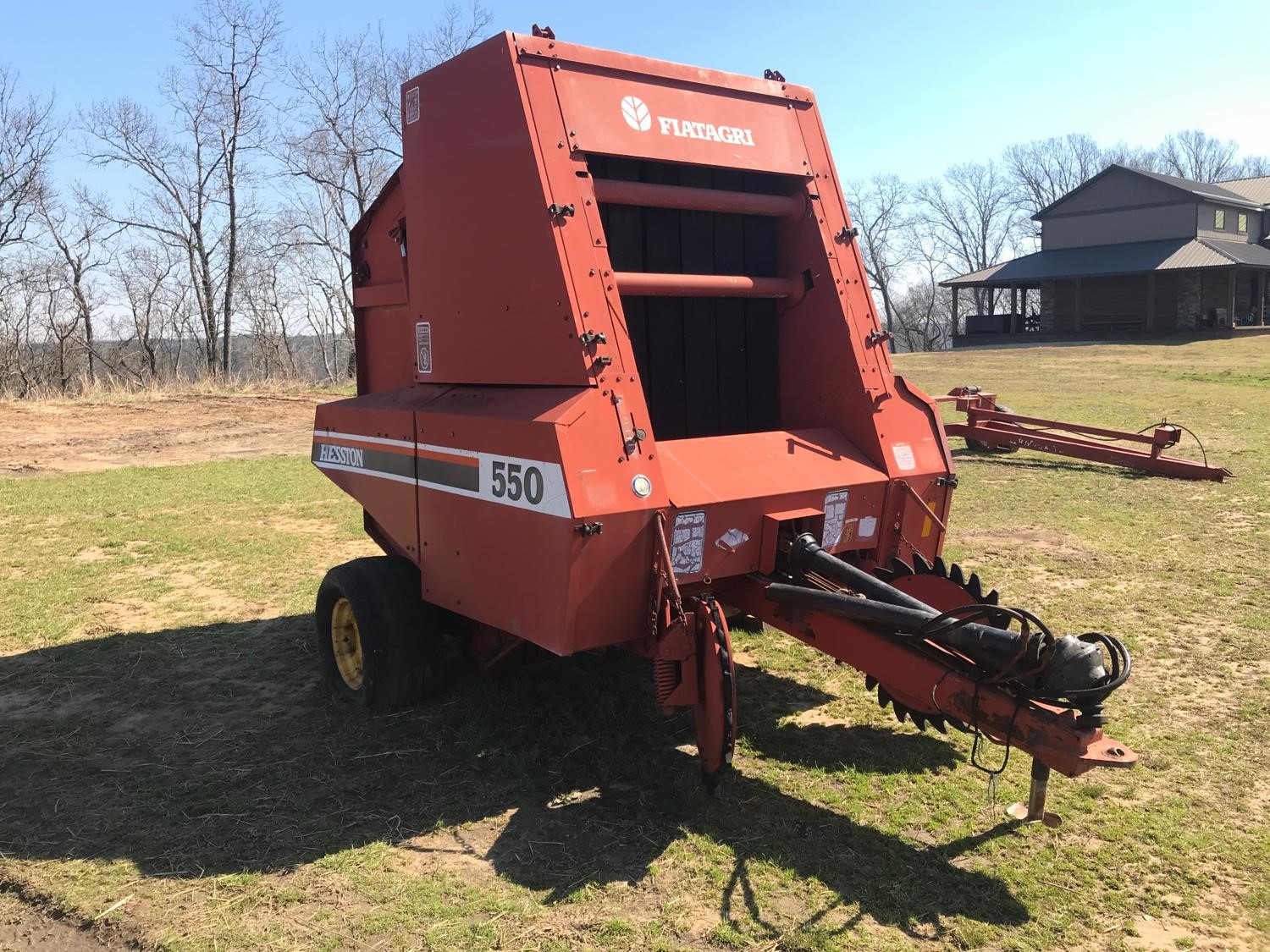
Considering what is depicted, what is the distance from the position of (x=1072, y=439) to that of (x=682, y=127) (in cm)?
856

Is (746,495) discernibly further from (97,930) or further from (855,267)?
(97,930)

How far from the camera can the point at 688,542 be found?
3785mm

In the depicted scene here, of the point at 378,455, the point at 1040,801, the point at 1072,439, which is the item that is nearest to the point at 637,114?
the point at 378,455

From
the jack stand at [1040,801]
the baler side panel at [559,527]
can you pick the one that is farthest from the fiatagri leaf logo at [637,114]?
the jack stand at [1040,801]

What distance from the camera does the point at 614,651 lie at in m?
5.34

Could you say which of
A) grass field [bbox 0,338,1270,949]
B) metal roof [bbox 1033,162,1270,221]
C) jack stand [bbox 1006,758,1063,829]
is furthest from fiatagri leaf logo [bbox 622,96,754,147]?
metal roof [bbox 1033,162,1270,221]

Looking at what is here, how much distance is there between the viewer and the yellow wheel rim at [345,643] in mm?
4926

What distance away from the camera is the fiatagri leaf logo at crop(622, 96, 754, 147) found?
4.17m

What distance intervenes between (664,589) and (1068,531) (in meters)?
5.71

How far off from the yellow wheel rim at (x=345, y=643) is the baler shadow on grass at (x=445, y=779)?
0.52 feet

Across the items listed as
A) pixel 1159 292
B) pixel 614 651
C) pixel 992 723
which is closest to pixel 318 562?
pixel 614 651

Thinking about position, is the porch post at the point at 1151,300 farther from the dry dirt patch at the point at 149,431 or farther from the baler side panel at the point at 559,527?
the baler side panel at the point at 559,527

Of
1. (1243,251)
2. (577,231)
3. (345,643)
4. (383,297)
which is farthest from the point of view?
(1243,251)

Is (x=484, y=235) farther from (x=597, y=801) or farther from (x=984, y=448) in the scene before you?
(x=984, y=448)
